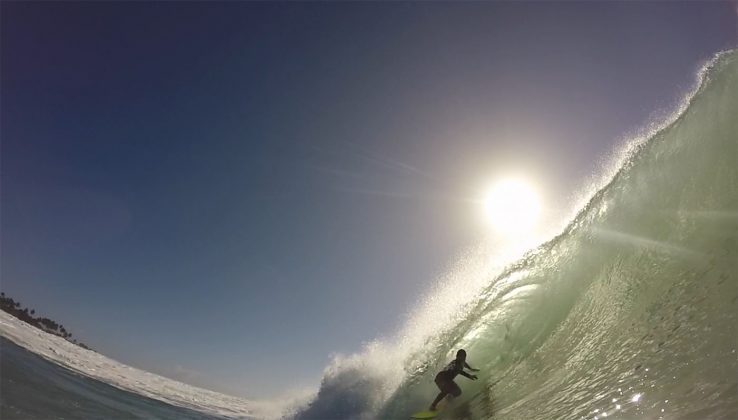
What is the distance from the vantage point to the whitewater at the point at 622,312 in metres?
4.31

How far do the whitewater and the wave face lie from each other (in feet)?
0.08

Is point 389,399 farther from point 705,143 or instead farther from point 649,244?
point 705,143

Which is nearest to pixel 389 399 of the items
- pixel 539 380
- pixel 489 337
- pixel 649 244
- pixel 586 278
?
pixel 489 337

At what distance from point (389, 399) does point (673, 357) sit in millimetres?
6955

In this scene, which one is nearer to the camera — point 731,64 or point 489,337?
point 731,64

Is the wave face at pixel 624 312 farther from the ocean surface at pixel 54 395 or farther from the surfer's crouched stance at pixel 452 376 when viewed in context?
the ocean surface at pixel 54 395

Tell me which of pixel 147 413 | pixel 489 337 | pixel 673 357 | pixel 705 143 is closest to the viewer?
pixel 673 357

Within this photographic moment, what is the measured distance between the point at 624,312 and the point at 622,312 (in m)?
0.05

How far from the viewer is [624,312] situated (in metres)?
6.52

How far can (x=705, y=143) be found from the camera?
7398 millimetres

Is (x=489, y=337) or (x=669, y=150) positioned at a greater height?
(x=669, y=150)

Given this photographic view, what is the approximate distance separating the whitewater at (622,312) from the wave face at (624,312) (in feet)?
0.08

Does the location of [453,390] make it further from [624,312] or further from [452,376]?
[624,312]

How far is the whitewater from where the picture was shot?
14.1ft
